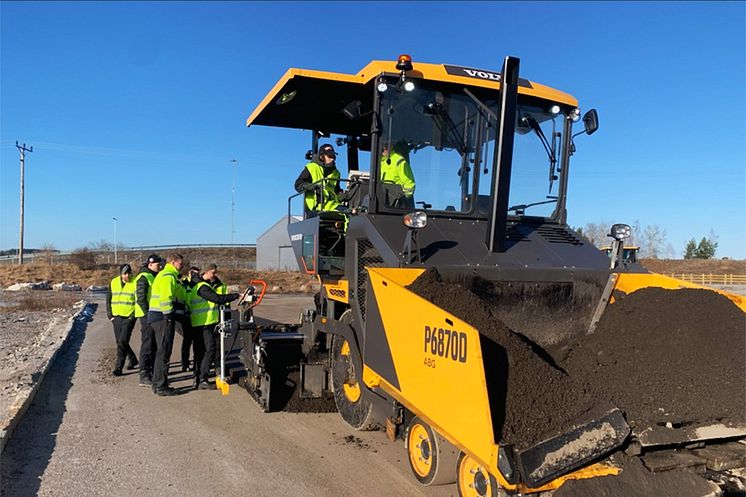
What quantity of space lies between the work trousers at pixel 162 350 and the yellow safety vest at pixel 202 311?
32 centimetres

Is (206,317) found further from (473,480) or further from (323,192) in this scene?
(473,480)

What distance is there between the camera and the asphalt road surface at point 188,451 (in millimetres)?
4207

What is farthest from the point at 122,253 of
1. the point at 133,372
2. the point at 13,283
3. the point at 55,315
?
the point at 133,372

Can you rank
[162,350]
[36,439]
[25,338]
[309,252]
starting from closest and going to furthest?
[36,439], [309,252], [162,350], [25,338]

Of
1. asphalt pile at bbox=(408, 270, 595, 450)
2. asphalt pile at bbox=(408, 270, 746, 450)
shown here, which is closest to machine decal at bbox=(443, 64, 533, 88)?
asphalt pile at bbox=(408, 270, 746, 450)

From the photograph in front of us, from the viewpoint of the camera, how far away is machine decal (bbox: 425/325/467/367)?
2.96 meters

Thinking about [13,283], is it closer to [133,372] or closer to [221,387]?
[133,372]

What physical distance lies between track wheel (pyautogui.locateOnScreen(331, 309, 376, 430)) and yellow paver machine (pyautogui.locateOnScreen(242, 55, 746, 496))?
3cm

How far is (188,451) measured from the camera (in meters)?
5.02

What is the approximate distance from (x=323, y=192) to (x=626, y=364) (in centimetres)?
366

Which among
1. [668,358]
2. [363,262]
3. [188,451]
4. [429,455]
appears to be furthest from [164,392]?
[668,358]

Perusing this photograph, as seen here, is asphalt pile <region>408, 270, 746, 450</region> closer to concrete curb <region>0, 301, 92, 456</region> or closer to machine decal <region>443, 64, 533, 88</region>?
machine decal <region>443, 64, 533, 88</region>

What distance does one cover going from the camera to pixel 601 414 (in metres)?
2.88

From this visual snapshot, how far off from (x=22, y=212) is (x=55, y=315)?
30.4 m
